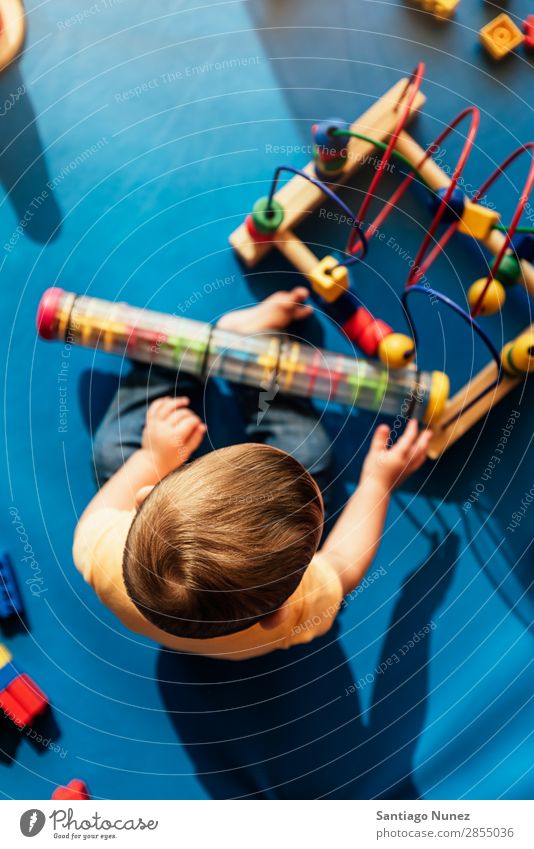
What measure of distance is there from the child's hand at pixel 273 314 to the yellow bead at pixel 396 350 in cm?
8

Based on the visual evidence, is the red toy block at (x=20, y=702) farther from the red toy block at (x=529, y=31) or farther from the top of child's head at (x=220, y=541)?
the red toy block at (x=529, y=31)

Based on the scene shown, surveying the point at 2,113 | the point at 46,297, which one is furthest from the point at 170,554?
the point at 2,113

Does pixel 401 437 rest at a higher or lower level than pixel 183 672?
higher

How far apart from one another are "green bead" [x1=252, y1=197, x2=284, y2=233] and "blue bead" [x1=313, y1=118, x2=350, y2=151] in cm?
6

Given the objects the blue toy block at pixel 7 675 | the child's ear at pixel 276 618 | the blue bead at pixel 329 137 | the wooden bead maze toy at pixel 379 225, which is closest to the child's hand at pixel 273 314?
the wooden bead maze toy at pixel 379 225

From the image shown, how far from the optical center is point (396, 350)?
65 cm

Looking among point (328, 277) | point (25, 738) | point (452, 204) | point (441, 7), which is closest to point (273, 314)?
point (328, 277)

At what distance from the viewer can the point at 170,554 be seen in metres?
0.49

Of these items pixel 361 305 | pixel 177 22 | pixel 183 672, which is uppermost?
pixel 177 22

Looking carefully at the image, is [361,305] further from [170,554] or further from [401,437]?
[170,554]

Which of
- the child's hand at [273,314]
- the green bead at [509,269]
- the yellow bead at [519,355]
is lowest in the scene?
the yellow bead at [519,355]

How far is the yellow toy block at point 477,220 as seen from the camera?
0.66 meters

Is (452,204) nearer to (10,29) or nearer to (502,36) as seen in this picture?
(502,36)

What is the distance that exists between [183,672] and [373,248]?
0.41 m
